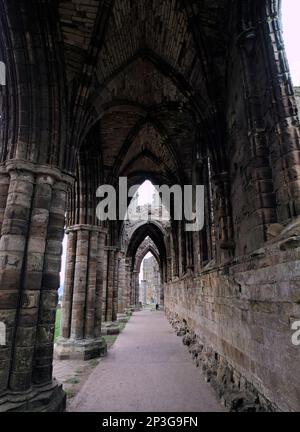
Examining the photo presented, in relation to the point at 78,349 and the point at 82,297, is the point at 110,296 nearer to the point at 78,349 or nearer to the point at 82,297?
the point at 82,297

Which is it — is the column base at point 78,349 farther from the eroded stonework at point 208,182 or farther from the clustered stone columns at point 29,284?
the clustered stone columns at point 29,284

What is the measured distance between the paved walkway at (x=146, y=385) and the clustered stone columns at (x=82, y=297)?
2.25ft

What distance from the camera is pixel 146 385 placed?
4.48m

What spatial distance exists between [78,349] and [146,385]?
2.63m

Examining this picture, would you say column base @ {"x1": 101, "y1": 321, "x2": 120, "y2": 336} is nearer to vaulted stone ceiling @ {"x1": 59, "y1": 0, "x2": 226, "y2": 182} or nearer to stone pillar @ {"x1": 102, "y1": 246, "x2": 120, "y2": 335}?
stone pillar @ {"x1": 102, "y1": 246, "x2": 120, "y2": 335}

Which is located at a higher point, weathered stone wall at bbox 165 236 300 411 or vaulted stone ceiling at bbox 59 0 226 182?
vaulted stone ceiling at bbox 59 0 226 182

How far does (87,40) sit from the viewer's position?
518cm
